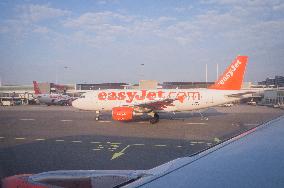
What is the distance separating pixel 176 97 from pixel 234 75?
21.4ft

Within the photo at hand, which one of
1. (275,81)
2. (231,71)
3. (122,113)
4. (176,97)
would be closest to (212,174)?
(122,113)

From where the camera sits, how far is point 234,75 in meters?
29.2

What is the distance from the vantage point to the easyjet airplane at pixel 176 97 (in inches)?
1096

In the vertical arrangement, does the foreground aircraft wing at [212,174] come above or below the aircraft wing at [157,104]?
above

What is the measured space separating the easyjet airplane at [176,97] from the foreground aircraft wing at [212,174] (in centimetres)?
2291

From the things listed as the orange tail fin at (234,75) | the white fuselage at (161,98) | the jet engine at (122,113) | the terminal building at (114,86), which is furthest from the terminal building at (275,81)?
the jet engine at (122,113)

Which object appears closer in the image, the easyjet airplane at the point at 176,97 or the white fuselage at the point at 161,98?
the easyjet airplane at the point at 176,97

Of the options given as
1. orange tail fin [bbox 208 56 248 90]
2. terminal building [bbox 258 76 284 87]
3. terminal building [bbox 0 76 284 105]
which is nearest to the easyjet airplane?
orange tail fin [bbox 208 56 248 90]

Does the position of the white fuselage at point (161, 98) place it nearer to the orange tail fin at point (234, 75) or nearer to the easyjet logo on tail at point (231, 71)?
the orange tail fin at point (234, 75)

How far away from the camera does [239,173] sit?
2307mm

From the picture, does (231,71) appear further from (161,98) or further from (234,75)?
(161,98)

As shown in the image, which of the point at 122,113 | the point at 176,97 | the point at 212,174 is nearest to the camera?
the point at 212,174

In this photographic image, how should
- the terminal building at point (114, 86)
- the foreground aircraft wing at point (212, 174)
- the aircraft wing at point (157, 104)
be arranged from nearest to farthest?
the foreground aircraft wing at point (212, 174)
the aircraft wing at point (157, 104)
the terminal building at point (114, 86)

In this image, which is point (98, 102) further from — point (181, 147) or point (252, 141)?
point (252, 141)
